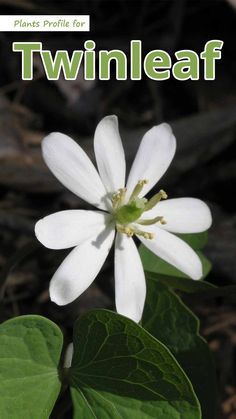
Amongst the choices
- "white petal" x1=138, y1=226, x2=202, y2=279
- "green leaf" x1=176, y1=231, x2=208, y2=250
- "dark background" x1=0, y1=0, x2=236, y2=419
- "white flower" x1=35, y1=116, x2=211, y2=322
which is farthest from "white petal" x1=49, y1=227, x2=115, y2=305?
"dark background" x1=0, y1=0, x2=236, y2=419

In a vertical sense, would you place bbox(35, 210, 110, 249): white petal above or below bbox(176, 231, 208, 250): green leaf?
above

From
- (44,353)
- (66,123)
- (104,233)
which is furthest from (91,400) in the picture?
(66,123)

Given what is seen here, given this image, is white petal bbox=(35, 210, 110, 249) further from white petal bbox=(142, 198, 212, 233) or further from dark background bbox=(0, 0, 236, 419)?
dark background bbox=(0, 0, 236, 419)

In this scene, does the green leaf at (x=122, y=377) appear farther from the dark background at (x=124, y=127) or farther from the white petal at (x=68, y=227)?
the dark background at (x=124, y=127)

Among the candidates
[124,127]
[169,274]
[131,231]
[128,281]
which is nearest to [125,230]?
[131,231]

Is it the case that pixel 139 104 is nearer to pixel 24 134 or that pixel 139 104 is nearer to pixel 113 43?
pixel 113 43

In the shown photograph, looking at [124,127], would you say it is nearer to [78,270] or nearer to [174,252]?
[174,252]
